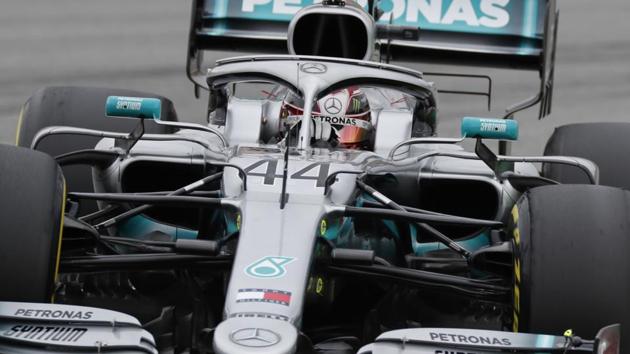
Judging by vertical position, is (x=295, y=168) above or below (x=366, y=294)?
above

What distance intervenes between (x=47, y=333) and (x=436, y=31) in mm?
4742

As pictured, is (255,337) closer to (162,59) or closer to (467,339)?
(467,339)

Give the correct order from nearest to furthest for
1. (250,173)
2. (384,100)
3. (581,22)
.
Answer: (250,173)
(384,100)
(581,22)

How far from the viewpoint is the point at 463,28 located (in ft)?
29.4

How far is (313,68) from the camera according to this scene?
6.93 meters

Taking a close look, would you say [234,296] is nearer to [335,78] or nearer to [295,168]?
[295,168]

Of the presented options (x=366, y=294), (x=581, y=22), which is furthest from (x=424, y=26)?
(x=581, y=22)

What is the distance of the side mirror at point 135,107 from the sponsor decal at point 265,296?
1280mm

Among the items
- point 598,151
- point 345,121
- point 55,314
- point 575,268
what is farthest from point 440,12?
point 55,314

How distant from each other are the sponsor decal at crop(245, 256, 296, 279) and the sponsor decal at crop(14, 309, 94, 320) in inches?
24.5

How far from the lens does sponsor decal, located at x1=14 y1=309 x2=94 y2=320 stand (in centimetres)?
486

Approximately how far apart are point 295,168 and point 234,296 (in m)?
1.04

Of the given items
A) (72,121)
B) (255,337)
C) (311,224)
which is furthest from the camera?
(72,121)

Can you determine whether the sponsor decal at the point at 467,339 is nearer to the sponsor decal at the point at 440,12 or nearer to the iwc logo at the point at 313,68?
the iwc logo at the point at 313,68
